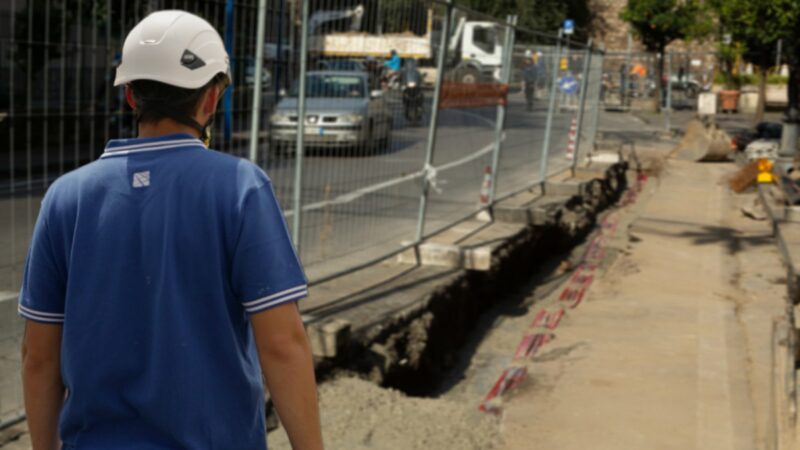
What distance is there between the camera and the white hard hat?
2002mm

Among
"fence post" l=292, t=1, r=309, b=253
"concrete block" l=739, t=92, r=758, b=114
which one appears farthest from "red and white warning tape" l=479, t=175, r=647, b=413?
"concrete block" l=739, t=92, r=758, b=114

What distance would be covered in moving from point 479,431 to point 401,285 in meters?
2.28

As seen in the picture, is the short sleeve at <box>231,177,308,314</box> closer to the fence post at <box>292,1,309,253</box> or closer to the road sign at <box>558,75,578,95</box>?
the fence post at <box>292,1,309,253</box>

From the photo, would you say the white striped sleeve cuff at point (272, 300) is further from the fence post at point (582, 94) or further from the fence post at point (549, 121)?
the fence post at point (582, 94)

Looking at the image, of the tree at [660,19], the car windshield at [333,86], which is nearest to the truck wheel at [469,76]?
the car windshield at [333,86]

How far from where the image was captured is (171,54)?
2.00m

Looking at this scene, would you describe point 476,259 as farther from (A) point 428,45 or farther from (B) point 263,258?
(B) point 263,258

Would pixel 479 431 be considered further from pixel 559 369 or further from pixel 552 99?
pixel 552 99

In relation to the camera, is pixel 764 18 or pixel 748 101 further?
pixel 748 101

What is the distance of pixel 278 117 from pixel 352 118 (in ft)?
2.88

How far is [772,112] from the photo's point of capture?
43.5 m

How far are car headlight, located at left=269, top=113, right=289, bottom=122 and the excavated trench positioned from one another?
1.28m

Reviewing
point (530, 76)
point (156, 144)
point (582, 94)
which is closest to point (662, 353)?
point (530, 76)

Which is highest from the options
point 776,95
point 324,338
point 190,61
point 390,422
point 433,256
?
point 190,61
